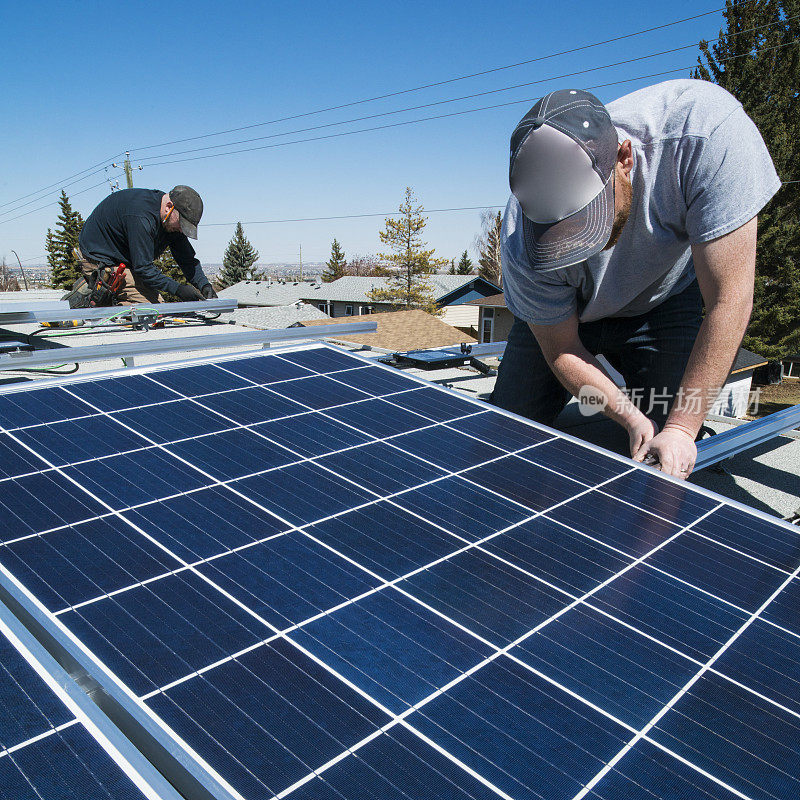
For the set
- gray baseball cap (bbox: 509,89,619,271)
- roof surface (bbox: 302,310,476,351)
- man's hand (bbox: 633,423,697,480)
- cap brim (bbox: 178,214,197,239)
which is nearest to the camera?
gray baseball cap (bbox: 509,89,619,271)

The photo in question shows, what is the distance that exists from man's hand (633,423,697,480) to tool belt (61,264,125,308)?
33.8 feet

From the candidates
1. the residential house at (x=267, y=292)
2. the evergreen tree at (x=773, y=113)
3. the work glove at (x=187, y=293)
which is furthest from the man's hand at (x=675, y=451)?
the residential house at (x=267, y=292)

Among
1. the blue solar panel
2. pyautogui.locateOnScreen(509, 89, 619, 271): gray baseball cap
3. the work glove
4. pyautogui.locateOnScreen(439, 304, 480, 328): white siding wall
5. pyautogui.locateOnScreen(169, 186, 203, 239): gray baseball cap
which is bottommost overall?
pyautogui.locateOnScreen(439, 304, 480, 328): white siding wall

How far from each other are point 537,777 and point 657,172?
3463 millimetres

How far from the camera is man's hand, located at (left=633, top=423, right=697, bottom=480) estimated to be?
12.7ft

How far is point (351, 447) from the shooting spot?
3811 mm

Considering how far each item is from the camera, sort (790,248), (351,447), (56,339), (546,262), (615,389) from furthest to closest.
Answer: (790,248) < (56,339) < (615,389) < (351,447) < (546,262)

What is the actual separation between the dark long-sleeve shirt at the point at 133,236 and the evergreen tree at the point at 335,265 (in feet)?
373

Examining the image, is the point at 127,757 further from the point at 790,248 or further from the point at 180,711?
the point at 790,248

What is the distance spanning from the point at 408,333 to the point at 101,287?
1118cm

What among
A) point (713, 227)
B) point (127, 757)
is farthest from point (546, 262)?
point (127, 757)

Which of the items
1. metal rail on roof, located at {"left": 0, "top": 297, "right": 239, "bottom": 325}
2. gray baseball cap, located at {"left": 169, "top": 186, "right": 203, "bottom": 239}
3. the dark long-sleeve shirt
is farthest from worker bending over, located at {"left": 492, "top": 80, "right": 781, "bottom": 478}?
metal rail on roof, located at {"left": 0, "top": 297, "right": 239, "bottom": 325}

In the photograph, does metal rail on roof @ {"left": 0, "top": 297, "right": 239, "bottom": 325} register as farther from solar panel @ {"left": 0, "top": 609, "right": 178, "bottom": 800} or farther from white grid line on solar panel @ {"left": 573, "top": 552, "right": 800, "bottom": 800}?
white grid line on solar panel @ {"left": 573, "top": 552, "right": 800, "bottom": 800}

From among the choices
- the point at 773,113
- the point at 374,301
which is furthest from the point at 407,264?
the point at 773,113
